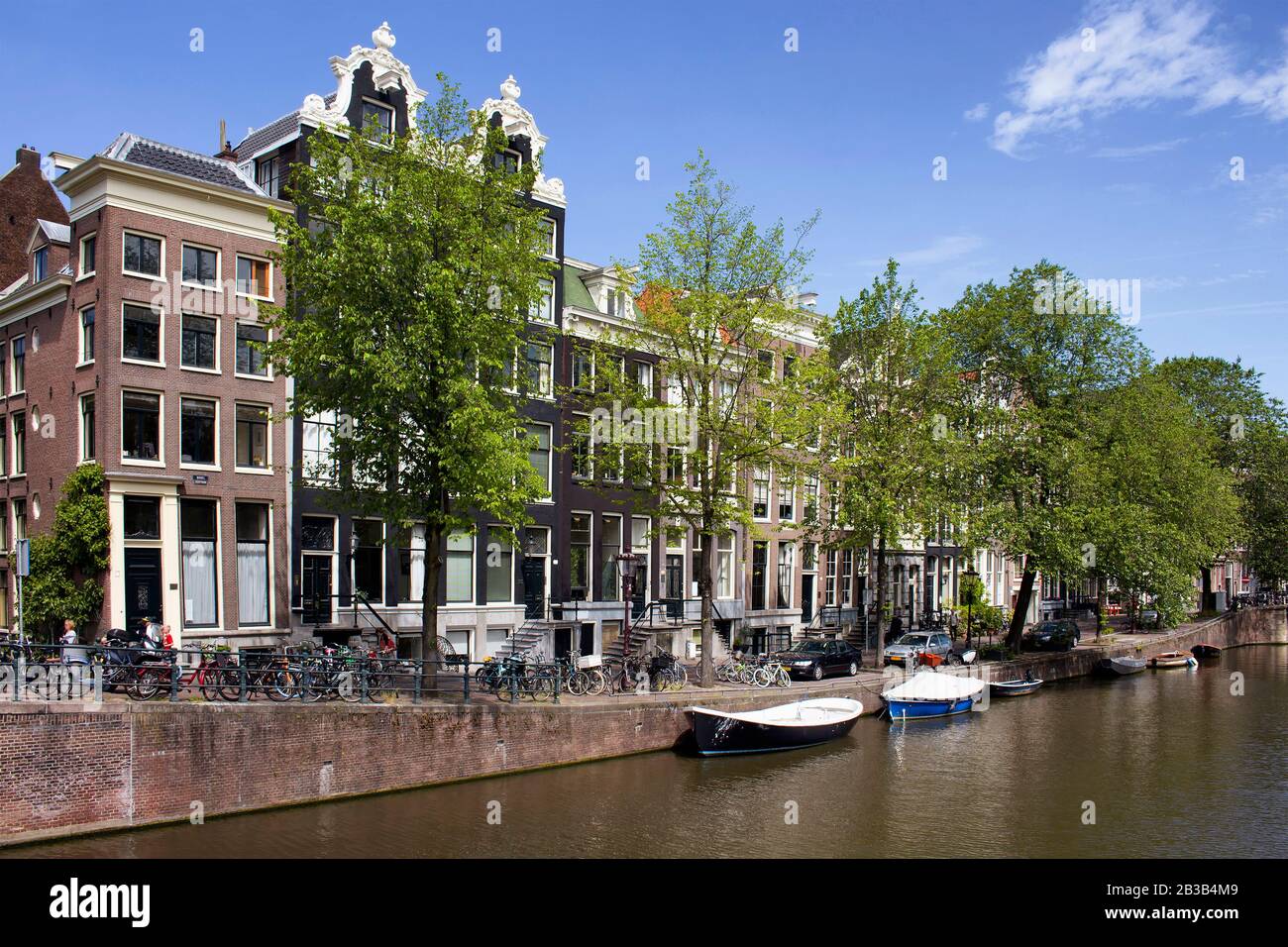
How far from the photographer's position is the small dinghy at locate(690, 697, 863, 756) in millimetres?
29891

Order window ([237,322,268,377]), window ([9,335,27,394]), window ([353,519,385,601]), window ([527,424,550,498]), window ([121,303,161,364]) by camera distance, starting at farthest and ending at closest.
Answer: window ([527,424,550,498])
window ([353,519,385,601])
window ([9,335,27,394])
window ([237,322,268,377])
window ([121,303,161,364])

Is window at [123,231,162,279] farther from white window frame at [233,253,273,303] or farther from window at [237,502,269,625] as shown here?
window at [237,502,269,625]

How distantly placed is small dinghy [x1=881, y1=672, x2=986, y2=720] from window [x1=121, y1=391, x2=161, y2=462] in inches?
1005

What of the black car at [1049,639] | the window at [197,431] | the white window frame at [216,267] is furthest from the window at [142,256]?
the black car at [1049,639]

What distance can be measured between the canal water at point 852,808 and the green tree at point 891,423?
9092 millimetres

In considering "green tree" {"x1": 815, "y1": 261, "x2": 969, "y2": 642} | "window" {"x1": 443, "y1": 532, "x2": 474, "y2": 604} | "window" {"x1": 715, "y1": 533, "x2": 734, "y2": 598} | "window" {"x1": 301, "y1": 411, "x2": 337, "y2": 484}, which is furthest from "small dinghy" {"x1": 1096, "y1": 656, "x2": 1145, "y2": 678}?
"window" {"x1": 301, "y1": 411, "x2": 337, "y2": 484}

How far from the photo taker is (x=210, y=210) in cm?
3145

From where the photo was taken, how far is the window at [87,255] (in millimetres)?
30547

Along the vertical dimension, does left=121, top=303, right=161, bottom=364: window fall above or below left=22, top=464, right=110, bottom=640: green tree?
above

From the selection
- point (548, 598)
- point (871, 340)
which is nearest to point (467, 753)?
point (548, 598)

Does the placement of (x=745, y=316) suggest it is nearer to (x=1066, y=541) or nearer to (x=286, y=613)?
(x=286, y=613)
